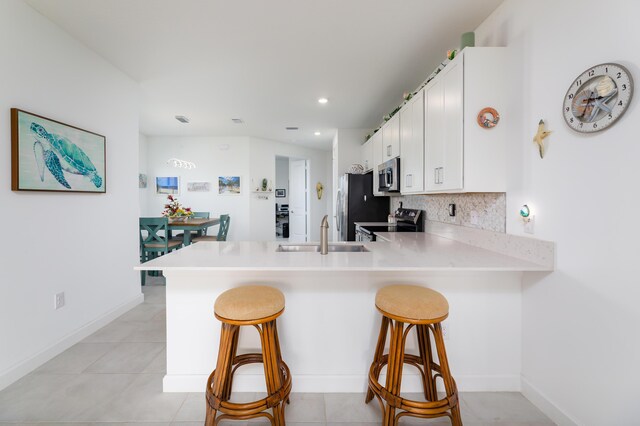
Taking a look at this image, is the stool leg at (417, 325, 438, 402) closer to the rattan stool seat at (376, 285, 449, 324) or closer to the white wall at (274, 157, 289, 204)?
the rattan stool seat at (376, 285, 449, 324)

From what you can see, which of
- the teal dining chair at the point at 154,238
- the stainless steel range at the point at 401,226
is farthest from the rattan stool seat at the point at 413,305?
the teal dining chair at the point at 154,238

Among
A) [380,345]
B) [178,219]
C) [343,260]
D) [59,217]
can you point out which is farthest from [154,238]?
[380,345]

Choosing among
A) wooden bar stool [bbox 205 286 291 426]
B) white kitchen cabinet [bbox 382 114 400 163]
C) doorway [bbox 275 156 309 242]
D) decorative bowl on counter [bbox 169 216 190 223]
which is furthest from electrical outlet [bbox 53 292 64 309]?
doorway [bbox 275 156 309 242]

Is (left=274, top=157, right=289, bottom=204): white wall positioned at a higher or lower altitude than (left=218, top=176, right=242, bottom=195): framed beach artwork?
higher

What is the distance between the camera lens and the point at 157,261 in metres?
1.59

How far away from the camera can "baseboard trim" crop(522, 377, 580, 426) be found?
148cm

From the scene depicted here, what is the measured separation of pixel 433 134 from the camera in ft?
7.23

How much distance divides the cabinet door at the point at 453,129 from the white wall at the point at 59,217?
112 inches

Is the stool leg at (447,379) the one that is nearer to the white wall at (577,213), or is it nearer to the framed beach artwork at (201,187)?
the white wall at (577,213)

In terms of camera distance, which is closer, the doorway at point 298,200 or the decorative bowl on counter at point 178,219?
the decorative bowl on counter at point 178,219

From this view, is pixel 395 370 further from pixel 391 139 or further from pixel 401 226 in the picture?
pixel 391 139

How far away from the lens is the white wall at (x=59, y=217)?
6.29 feet

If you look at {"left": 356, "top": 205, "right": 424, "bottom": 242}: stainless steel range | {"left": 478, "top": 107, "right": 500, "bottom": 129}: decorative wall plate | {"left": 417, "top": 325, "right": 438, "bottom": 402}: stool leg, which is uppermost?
{"left": 478, "top": 107, "right": 500, "bottom": 129}: decorative wall plate

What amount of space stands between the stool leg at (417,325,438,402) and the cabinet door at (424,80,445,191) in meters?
1.04
